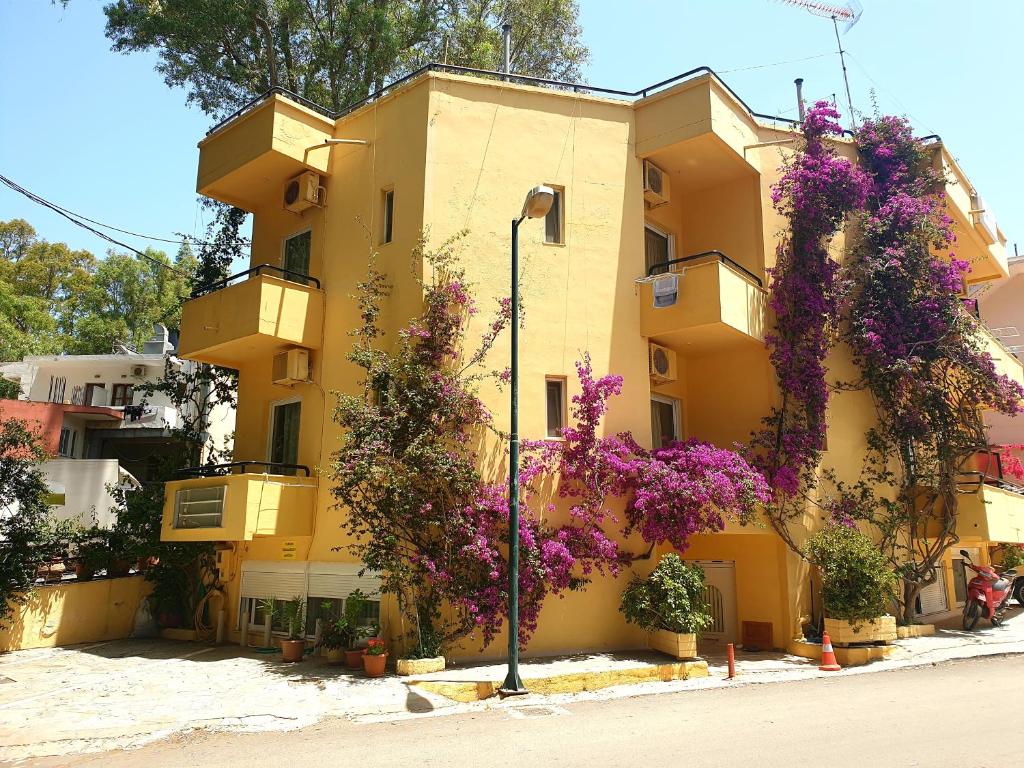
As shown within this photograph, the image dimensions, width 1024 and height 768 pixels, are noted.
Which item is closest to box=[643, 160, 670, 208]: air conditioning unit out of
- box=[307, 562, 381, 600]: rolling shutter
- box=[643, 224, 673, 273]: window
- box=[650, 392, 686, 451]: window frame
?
box=[643, 224, 673, 273]: window

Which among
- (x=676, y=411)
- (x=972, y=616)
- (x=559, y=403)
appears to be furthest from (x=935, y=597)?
(x=559, y=403)

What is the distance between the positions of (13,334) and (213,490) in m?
29.2

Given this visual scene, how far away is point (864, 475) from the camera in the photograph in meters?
16.4

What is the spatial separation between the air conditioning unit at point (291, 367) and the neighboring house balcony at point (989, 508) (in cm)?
1463

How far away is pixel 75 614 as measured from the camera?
1470 centimetres

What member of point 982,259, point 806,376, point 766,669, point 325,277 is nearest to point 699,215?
point 806,376

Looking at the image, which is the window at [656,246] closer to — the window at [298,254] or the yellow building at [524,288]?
the yellow building at [524,288]

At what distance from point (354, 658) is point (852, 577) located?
9.04m

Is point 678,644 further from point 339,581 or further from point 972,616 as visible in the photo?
point 972,616

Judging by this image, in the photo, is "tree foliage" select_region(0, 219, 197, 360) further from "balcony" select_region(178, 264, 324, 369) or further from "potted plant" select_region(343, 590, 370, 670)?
"potted plant" select_region(343, 590, 370, 670)

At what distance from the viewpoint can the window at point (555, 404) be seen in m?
13.7

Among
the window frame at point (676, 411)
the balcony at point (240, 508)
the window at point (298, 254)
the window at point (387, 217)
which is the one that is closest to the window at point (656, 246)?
the window frame at point (676, 411)

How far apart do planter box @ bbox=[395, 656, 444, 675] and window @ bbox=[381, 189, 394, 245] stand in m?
7.82

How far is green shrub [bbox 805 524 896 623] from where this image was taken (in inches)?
525
